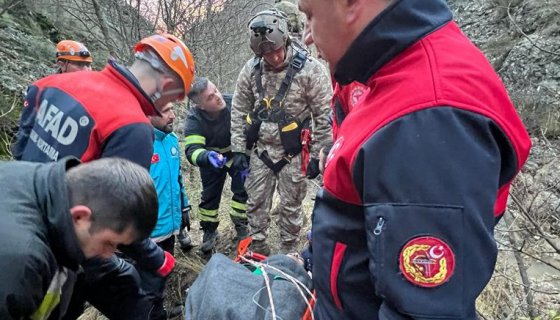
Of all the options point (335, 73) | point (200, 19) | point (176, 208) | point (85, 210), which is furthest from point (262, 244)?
point (200, 19)

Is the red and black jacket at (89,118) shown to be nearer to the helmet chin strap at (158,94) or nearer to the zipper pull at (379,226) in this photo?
the helmet chin strap at (158,94)

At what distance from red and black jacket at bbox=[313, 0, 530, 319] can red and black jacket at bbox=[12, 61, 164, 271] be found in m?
1.24

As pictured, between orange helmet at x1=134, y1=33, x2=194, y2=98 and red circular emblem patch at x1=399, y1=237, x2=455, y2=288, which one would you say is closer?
red circular emblem patch at x1=399, y1=237, x2=455, y2=288

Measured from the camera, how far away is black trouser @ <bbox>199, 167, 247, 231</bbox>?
4301 millimetres

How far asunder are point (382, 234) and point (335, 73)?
1.54 ft

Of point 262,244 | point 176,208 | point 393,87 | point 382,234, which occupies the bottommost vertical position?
point 262,244

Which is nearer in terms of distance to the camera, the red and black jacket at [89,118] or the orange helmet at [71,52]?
the red and black jacket at [89,118]

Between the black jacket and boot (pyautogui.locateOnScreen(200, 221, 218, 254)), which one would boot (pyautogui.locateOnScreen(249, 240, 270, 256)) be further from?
the black jacket

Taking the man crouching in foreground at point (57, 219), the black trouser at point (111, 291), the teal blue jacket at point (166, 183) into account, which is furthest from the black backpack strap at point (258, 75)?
the man crouching in foreground at point (57, 219)

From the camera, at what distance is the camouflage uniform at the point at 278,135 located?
3631mm

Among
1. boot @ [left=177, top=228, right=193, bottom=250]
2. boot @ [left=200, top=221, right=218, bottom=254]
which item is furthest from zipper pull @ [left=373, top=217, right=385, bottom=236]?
boot @ [left=177, top=228, right=193, bottom=250]

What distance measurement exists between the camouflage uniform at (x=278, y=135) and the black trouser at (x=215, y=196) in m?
0.36

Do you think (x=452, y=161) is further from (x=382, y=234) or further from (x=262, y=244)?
(x=262, y=244)

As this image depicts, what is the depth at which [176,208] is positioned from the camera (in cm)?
336
